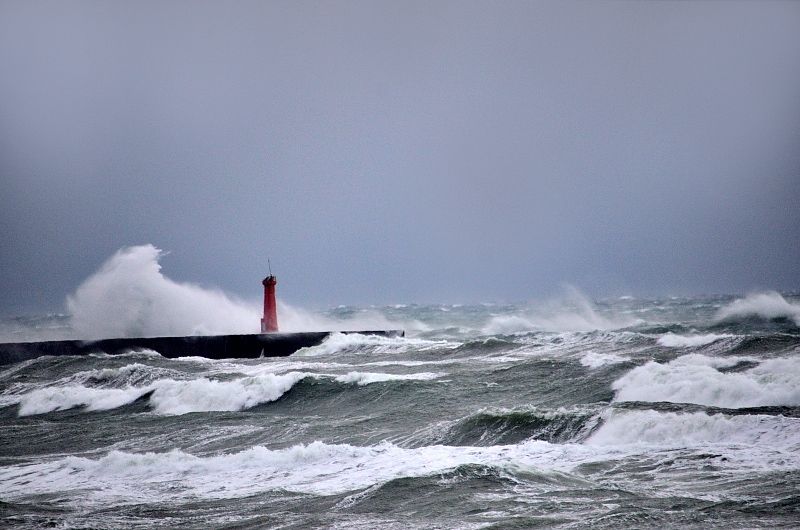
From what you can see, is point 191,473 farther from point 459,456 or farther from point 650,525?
point 650,525

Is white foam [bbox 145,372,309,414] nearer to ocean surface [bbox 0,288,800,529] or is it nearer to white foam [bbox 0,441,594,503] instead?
ocean surface [bbox 0,288,800,529]

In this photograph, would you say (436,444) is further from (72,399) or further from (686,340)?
(72,399)

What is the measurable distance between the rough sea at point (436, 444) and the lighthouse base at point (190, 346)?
201 inches

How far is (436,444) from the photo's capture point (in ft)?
31.7

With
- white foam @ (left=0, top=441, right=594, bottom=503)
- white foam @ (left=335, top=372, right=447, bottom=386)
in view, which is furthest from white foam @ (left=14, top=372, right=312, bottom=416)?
white foam @ (left=0, top=441, right=594, bottom=503)

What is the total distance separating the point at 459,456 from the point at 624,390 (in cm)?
429

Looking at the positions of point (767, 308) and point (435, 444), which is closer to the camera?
point (435, 444)

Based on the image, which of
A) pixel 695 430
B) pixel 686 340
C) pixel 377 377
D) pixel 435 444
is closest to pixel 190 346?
pixel 377 377

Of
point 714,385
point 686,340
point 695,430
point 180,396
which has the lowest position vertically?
point 695,430

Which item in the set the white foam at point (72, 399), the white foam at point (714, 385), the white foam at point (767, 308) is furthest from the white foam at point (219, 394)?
the white foam at point (767, 308)

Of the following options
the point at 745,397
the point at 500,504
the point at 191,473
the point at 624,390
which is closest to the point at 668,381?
the point at 624,390

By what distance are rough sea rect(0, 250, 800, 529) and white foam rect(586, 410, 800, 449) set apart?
26mm

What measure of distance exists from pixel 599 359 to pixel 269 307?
1391cm

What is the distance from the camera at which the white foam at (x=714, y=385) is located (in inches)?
405
